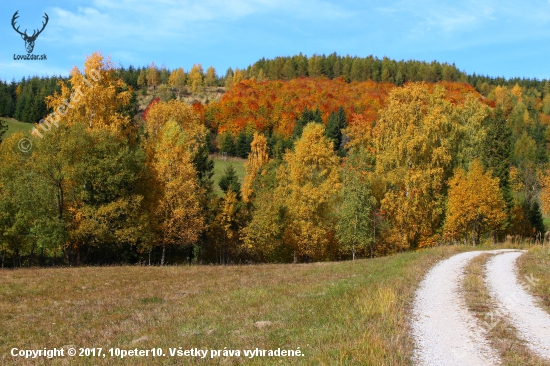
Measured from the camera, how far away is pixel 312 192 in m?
41.8

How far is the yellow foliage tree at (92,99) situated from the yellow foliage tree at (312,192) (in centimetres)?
1860

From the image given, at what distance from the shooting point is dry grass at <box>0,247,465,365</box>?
857 centimetres

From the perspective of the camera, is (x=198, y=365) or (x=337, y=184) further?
(x=337, y=184)

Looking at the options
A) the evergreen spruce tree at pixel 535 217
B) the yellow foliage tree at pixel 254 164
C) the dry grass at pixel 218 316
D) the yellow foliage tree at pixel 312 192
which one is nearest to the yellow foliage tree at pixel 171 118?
the yellow foliage tree at pixel 312 192

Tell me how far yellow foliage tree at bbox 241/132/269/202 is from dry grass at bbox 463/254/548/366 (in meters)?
44.2

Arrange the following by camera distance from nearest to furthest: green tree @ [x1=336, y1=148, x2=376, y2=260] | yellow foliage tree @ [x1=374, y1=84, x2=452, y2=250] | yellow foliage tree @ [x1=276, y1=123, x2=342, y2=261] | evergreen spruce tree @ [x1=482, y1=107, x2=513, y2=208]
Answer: yellow foliage tree @ [x1=374, y1=84, x2=452, y2=250], yellow foliage tree @ [x1=276, y1=123, x2=342, y2=261], green tree @ [x1=336, y1=148, x2=376, y2=260], evergreen spruce tree @ [x1=482, y1=107, x2=513, y2=208]

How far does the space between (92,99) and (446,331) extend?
3488 centimetres

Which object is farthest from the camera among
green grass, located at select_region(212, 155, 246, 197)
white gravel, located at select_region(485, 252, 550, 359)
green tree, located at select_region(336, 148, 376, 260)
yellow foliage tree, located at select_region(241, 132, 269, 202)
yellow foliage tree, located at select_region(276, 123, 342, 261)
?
green grass, located at select_region(212, 155, 246, 197)

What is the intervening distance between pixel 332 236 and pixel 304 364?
136 feet

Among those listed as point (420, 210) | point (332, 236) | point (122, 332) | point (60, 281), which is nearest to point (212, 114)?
point (332, 236)

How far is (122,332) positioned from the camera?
1216 centimetres

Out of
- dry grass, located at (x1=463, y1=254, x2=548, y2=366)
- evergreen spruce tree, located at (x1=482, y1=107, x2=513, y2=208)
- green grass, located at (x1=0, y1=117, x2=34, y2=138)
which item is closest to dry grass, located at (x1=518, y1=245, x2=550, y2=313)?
dry grass, located at (x1=463, y1=254, x2=548, y2=366)

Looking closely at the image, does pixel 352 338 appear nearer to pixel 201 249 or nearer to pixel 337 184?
pixel 337 184

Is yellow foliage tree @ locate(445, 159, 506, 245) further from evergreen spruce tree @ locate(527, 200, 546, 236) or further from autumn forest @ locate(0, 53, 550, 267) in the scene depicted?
evergreen spruce tree @ locate(527, 200, 546, 236)
